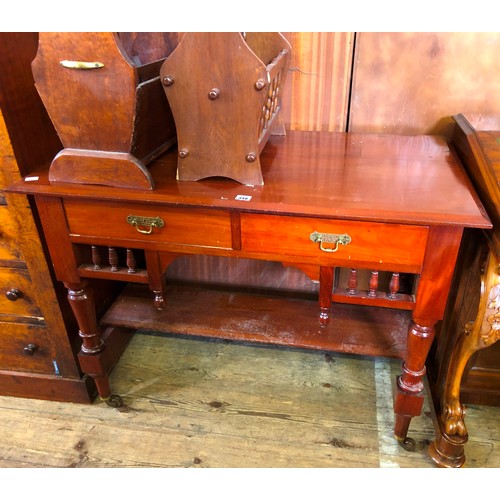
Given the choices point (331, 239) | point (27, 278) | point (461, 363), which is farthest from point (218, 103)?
point (461, 363)

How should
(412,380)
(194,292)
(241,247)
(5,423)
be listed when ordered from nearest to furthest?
(241,247) → (412,380) → (5,423) → (194,292)

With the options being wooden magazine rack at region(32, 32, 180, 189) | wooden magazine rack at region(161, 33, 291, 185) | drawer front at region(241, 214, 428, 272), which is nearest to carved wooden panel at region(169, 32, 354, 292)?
wooden magazine rack at region(161, 33, 291, 185)

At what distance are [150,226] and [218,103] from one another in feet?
1.21

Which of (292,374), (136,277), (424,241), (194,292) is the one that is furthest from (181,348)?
(424,241)

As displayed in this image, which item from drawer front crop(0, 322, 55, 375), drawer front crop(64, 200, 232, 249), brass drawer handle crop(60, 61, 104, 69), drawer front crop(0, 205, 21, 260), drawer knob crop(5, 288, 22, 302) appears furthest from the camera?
drawer front crop(0, 322, 55, 375)

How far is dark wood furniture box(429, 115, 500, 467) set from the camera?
1176mm

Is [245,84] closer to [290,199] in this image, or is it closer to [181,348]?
[290,199]

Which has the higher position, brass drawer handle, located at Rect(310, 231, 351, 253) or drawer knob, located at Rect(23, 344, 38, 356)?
brass drawer handle, located at Rect(310, 231, 351, 253)

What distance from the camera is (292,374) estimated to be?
185cm

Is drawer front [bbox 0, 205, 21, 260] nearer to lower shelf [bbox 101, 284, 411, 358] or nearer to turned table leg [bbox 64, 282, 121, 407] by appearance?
turned table leg [bbox 64, 282, 121, 407]

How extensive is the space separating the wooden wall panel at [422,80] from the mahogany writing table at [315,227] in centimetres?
10

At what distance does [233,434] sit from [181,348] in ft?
1.60

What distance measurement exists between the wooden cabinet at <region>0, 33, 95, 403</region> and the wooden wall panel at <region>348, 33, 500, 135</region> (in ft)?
3.31

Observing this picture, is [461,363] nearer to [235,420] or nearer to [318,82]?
[235,420]
